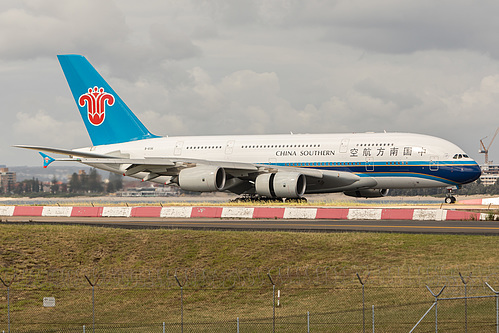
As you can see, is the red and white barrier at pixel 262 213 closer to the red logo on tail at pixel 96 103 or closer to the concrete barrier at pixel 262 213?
the concrete barrier at pixel 262 213

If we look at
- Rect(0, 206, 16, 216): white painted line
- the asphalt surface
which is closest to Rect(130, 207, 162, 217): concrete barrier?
the asphalt surface

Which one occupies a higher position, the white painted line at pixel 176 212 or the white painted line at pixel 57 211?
the white painted line at pixel 57 211

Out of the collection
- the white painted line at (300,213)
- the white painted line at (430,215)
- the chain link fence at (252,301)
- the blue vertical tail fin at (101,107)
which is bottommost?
the chain link fence at (252,301)

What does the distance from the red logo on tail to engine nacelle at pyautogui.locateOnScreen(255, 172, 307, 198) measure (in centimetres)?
1624

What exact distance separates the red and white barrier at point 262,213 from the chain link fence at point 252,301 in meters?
12.3

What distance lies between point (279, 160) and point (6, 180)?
61.8 m

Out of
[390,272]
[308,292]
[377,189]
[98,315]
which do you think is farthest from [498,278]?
[377,189]

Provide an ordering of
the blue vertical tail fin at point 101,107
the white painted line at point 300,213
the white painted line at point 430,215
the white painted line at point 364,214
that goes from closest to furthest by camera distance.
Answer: the white painted line at point 430,215 < the white painted line at point 364,214 < the white painted line at point 300,213 < the blue vertical tail fin at point 101,107

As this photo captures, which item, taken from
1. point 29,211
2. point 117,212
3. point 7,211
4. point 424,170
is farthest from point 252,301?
point 7,211

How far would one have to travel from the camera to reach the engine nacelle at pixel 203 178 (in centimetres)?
4353

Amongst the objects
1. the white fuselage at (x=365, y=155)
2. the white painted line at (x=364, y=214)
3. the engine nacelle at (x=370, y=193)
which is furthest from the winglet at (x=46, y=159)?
A: the white painted line at (x=364, y=214)

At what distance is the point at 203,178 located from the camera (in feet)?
143

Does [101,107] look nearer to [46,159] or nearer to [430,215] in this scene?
[46,159]

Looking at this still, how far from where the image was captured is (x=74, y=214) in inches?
1663
